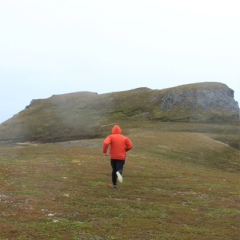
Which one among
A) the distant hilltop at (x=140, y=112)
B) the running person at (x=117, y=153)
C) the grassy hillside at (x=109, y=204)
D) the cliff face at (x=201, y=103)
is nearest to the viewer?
the grassy hillside at (x=109, y=204)

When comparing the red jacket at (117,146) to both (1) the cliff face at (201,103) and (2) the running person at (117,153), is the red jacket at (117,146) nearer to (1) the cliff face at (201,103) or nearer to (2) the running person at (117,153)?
(2) the running person at (117,153)

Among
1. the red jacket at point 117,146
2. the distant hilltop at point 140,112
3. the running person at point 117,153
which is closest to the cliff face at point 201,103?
the distant hilltop at point 140,112

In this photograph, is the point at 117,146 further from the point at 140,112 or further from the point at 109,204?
the point at 140,112

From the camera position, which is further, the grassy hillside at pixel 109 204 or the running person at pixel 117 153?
the running person at pixel 117 153

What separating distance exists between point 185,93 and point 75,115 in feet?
177

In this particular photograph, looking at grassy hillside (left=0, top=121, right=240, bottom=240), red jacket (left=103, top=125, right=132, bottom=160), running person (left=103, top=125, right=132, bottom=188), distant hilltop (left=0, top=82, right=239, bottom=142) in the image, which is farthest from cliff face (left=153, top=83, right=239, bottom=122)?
running person (left=103, top=125, right=132, bottom=188)

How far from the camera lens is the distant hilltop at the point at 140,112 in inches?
5851

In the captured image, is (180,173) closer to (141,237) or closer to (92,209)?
(92,209)

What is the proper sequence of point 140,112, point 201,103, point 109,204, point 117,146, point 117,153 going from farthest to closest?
point 140,112
point 201,103
point 117,146
point 117,153
point 109,204

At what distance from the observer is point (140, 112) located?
166m

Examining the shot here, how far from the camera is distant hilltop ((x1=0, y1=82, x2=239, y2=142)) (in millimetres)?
148625

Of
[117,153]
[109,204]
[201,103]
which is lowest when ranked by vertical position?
[109,204]

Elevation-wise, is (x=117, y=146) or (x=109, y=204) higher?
(x=117, y=146)

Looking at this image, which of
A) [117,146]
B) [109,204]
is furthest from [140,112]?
[109,204]
